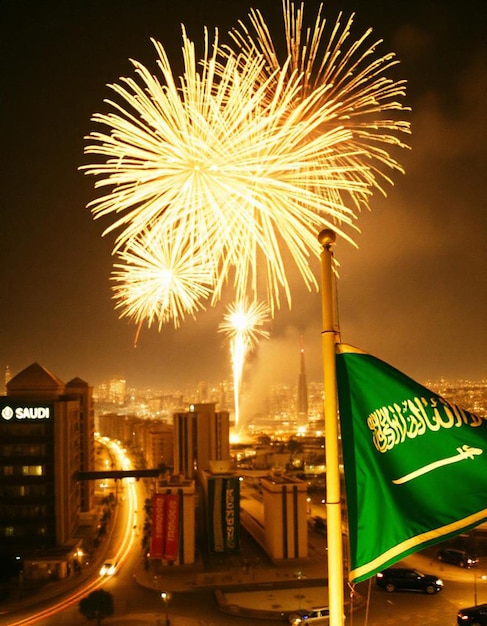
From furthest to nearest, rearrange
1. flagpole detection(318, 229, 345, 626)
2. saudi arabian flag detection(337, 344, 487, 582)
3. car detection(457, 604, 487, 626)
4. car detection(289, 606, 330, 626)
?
car detection(289, 606, 330, 626), car detection(457, 604, 487, 626), saudi arabian flag detection(337, 344, 487, 582), flagpole detection(318, 229, 345, 626)

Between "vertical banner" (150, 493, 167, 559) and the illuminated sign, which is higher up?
the illuminated sign

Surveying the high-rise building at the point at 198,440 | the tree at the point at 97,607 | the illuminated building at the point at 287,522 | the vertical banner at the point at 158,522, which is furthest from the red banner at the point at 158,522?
the high-rise building at the point at 198,440

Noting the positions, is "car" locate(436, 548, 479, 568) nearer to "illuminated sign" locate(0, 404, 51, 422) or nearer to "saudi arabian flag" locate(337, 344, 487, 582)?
"illuminated sign" locate(0, 404, 51, 422)

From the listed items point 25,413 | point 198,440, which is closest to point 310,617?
point 25,413

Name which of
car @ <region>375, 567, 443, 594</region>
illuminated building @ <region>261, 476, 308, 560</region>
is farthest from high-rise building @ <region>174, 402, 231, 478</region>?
car @ <region>375, 567, 443, 594</region>

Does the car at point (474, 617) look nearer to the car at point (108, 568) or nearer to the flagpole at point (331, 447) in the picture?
the car at point (108, 568)

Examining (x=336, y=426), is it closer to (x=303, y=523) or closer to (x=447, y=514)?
(x=447, y=514)
